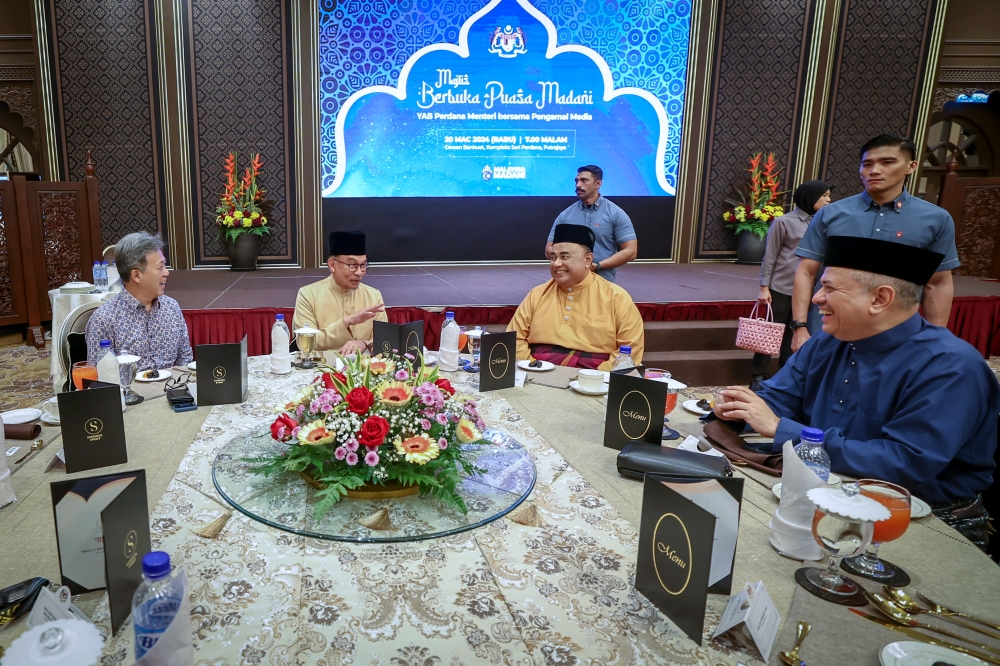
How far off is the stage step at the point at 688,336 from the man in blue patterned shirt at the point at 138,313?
369 cm

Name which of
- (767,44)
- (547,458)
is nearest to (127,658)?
(547,458)

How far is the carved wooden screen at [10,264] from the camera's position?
565 cm

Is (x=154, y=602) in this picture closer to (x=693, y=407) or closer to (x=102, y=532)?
(x=102, y=532)

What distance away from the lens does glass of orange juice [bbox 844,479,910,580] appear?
4.04 ft

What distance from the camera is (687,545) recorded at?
1.09 metres

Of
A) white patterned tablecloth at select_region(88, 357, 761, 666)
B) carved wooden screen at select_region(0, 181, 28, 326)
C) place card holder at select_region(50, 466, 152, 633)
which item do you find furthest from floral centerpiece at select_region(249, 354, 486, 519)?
carved wooden screen at select_region(0, 181, 28, 326)

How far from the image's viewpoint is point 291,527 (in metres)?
1.38

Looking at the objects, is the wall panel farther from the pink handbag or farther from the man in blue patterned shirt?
the pink handbag

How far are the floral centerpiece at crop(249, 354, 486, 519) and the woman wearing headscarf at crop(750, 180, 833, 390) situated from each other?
3333mm

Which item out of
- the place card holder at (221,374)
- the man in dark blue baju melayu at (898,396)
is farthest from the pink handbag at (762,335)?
the place card holder at (221,374)

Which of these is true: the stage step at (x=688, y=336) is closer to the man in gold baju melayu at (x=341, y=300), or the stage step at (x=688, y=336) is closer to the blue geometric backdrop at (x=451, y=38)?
the man in gold baju melayu at (x=341, y=300)

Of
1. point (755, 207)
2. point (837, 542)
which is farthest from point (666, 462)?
point (755, 207)

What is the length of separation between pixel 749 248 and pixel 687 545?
8.19m

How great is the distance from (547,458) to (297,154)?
22.1 ft
